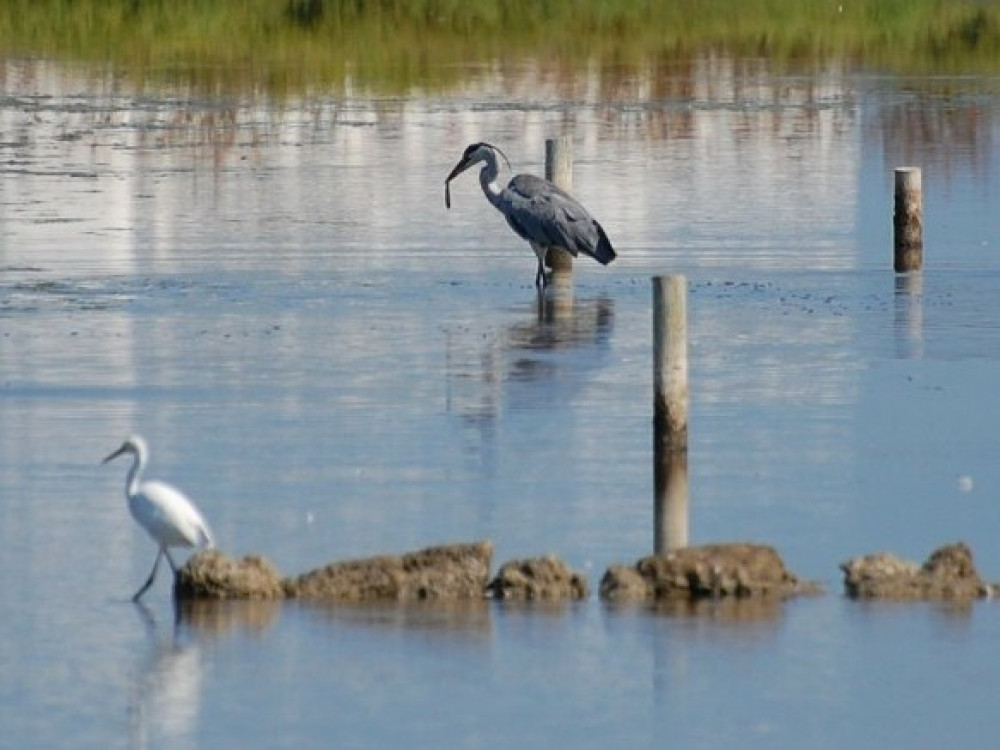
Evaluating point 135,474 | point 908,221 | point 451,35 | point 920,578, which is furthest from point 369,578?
point 451,35

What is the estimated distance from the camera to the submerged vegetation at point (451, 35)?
4875 cm

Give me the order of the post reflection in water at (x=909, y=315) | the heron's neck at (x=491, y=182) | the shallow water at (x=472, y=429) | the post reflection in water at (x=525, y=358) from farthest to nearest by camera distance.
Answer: the heron's neck at (x=491, y=182) < the post reflection in water at (x=909, y=315) < the post reflection in water at (x=525, y=358) < the shallow water at (x=472, y=429)

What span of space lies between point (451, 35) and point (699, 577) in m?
40.8

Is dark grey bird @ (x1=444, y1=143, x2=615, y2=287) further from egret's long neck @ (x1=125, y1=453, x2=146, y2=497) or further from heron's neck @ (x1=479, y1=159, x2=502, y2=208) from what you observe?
egret's long neck @ (x1=125, y1=453, x2=146, y2=497)

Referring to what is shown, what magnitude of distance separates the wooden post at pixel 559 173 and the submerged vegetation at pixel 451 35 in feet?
61.1

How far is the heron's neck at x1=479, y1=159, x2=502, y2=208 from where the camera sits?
25859mm

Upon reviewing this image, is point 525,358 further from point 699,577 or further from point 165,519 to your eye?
point 165,519

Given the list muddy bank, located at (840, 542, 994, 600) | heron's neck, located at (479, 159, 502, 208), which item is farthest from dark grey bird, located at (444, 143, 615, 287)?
muddy bank, located at (840, 542, 994, 600)

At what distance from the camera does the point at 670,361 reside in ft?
51.2

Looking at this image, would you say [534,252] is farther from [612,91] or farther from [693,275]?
[612,91]

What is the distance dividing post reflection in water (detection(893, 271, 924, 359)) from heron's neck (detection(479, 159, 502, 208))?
3321 mm

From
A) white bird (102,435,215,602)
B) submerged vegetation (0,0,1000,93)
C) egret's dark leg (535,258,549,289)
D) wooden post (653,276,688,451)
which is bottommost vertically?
white bird (102,435,215,602)

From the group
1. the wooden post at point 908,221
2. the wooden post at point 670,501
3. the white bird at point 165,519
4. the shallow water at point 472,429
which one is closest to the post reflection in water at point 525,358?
the shallow water at point 472,429

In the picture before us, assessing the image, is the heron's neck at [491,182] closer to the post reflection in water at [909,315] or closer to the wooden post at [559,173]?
the wooden post at [559,173]
